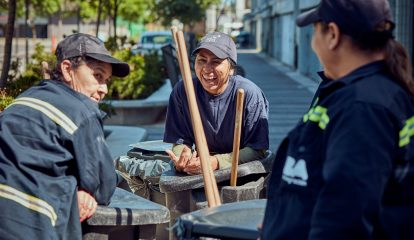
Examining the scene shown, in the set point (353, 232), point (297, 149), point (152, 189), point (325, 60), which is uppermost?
point (325, 60)

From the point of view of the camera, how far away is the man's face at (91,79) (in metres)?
3.59

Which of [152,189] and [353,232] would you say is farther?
[152,189]

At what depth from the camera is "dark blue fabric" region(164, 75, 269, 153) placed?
4.47 metres

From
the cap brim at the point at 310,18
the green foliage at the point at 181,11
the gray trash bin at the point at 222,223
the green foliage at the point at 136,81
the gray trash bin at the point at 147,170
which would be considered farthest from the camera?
the green foliage at the point at 181,11

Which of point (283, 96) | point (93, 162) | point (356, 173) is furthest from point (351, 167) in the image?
point (283, 96)

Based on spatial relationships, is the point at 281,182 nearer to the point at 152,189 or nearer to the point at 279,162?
the point at 279,162

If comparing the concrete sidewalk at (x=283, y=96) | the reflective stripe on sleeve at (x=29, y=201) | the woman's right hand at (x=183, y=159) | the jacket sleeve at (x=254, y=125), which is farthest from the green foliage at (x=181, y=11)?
the reflective stripe on sleeve at (x=29, y=201)

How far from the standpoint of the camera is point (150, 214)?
356 centimetres

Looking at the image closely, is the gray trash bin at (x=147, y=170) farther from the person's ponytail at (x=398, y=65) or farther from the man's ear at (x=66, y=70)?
the person's ponytail at (x=398, y=65)

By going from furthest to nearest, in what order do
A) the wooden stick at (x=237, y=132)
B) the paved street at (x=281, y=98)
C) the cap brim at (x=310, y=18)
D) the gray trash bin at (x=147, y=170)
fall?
the paved street at (x=281, y=98), the gray trash bin at (x=147, y=170), the wooden stick at (x=237, y=132), the cap brim at (x=310, y=18)

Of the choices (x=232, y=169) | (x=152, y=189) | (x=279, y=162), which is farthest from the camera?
(x=152, y=189)

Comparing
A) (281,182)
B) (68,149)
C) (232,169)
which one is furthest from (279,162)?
(232,169)

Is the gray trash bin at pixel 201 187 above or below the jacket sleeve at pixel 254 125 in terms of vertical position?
below

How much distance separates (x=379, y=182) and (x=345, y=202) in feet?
0.34
